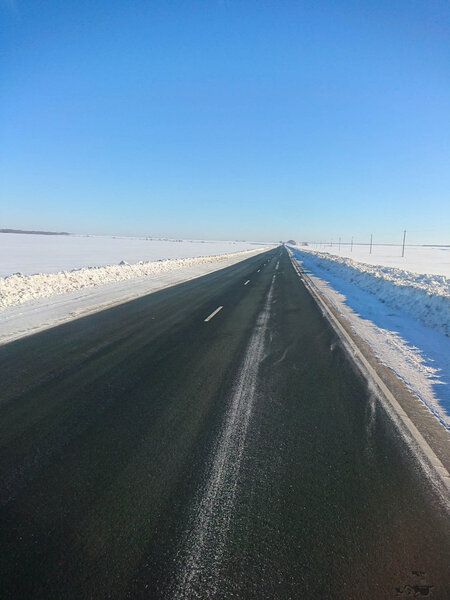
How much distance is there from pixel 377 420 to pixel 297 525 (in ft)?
6.97

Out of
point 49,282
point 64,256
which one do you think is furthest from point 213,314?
point 64,256

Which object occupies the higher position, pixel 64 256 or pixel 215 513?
pixel 64 256

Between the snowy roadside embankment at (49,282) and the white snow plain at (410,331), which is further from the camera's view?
the snowy roadside embankment at (49,282)

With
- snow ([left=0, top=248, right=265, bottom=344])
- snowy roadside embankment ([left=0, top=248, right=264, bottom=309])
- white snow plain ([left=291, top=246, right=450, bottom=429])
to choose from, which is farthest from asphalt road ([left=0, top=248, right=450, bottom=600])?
snowy roadside embankment ([left=0, top=248, right=264, bottom=309])

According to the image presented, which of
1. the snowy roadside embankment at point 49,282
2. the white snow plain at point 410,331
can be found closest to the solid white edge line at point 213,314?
the white snow plain at point 410,331

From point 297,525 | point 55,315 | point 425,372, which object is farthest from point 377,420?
point 55,315

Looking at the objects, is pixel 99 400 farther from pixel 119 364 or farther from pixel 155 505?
pixel 155 505

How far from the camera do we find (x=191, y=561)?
2.14 m

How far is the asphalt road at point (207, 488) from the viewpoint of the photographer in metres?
2.07

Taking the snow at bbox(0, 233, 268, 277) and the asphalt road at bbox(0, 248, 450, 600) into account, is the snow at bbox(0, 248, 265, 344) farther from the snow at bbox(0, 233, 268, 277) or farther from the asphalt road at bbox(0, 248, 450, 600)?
the snow at bbox(0, 233, 268, 277)

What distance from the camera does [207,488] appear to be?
9.25 feet

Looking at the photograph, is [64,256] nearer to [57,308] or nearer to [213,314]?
[57,308]

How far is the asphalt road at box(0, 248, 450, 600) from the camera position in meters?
2.07

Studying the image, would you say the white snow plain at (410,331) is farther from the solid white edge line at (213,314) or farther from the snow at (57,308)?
the snow at (57,308)
